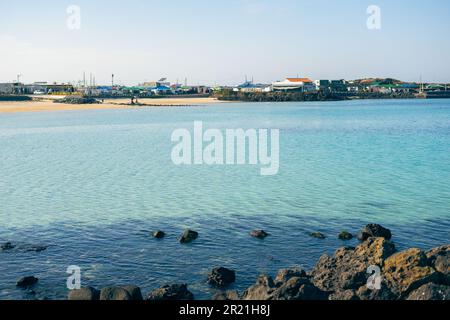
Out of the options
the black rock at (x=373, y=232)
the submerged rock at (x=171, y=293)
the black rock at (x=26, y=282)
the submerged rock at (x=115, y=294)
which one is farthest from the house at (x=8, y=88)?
the submerged rock at (x=115, y=294)

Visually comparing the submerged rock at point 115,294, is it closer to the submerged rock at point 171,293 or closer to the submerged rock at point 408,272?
the submerged rock at point 171,293

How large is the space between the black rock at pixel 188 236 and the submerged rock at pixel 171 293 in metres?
5.17

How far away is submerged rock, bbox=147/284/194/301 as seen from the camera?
1415 cm

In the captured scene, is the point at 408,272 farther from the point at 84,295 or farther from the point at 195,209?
the point at 195,209

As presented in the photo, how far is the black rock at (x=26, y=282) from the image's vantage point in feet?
51.0

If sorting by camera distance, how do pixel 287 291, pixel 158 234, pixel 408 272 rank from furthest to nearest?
pixel 158 234
pixel 408 272
pixel 287 291

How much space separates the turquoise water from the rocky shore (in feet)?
3.14

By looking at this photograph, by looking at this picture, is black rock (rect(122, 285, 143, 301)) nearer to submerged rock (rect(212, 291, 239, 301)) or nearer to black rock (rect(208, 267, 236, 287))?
submerged rock (rect(212, 291, 239, 301))

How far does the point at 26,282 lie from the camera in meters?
15.6

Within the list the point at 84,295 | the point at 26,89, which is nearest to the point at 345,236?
the point at 84,295

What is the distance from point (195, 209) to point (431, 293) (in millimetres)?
13871

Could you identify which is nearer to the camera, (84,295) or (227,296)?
(84,295)

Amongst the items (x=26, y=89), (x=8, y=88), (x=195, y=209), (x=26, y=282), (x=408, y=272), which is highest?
(x=26, y=89)
